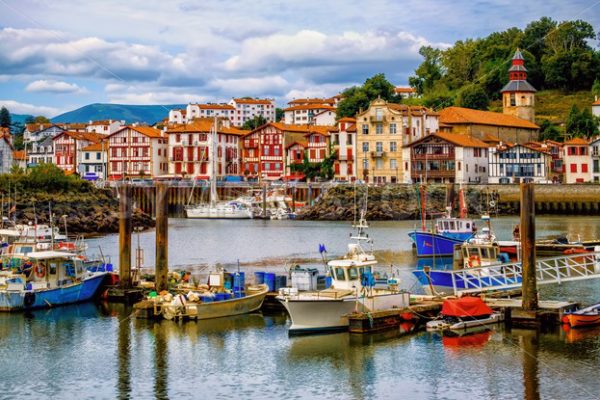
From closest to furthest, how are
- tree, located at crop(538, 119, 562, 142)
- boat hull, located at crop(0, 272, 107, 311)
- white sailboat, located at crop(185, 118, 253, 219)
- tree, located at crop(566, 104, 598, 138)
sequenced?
1. boat hull, located at crop(0, 272, 107, 311)
2. white sailboat, located at crop(185, 118, 253, 219)
3. tree, located at crop(566, 104, 598, 138)
4. tree, located at crop(538, 119, 562, 142)

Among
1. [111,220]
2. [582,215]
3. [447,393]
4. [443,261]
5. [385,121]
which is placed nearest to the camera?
[447,393]

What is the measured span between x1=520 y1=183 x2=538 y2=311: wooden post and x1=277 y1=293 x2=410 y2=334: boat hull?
5824mm

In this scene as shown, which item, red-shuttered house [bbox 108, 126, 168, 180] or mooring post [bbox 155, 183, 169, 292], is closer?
mooring post [bbox 155, 183, 169, 292]

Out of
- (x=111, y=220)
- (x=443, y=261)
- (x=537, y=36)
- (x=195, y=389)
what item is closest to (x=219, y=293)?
(x=195, y=389)

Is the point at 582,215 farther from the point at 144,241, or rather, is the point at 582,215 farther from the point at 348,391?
the point at 348,391

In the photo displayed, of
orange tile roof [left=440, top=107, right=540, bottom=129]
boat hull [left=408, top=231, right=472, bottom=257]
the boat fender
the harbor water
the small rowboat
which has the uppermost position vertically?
orange tile roof [left=440, top=107, right=540, bottom=129]

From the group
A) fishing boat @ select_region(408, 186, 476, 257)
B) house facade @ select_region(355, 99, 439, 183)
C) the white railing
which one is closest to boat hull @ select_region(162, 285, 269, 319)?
the white railing

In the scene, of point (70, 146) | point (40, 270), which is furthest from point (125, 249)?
point (70, 146)

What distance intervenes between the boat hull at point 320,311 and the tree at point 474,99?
399 ft

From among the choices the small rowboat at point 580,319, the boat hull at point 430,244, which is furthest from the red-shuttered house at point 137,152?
the small rowboat at point 580,319

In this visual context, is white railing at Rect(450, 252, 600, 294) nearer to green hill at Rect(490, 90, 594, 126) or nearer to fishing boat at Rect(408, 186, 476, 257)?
fishing boat at Rect(408, 186, 476, 257)

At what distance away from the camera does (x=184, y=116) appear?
197 metres

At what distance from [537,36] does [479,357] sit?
14826 centimetres

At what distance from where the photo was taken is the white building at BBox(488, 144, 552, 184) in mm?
111438
